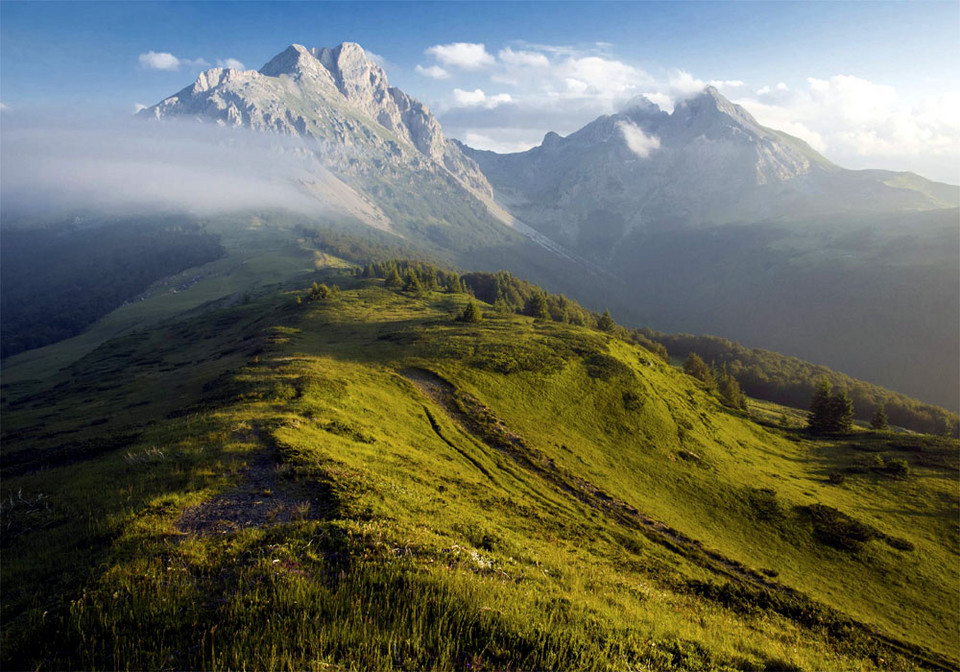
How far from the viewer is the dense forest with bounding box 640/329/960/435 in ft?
446

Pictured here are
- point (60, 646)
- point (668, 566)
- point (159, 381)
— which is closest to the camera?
point (60, 646)

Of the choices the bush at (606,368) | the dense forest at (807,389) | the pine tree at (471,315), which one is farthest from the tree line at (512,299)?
the dense forest at (807,389)

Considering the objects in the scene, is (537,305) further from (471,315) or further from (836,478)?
(836,478)

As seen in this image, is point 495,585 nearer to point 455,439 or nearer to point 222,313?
point 455,439

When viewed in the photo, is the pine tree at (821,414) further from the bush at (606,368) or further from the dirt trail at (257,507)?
the dirt trail at (257,507)

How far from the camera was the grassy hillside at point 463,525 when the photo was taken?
8.16 metres

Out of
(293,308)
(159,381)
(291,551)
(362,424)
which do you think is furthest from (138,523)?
(293,308)

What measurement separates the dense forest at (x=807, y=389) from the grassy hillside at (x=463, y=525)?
10085 centimetres

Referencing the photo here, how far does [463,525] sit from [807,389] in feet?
593

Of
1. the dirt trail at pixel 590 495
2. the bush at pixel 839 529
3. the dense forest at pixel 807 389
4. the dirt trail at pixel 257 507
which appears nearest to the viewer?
the dirt trail at pixel 257 507

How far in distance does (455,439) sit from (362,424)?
30.0 feet

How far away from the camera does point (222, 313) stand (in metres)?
145

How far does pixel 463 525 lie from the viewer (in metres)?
17.7

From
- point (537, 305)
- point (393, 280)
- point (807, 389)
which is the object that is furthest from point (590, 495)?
point (807, 389)
